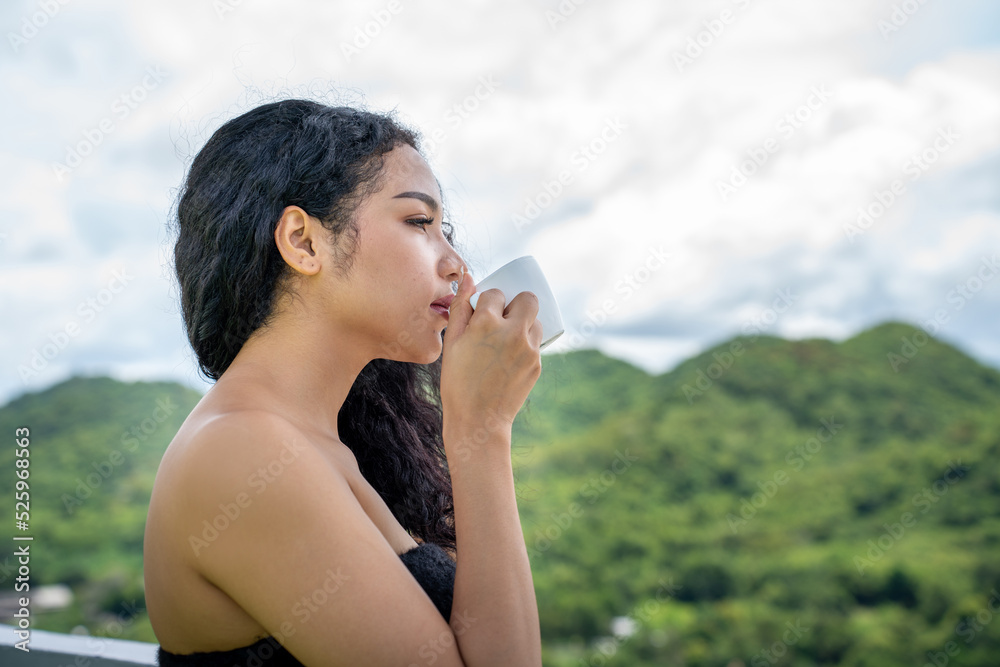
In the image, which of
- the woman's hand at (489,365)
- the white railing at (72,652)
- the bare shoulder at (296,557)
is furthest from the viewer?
the white railing at (72,652)

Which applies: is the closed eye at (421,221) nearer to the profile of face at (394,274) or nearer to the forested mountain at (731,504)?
the profile of face at (394,274)

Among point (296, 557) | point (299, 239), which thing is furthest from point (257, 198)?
point (296, 557)

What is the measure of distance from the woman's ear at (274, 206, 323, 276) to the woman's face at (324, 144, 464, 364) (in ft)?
0.16

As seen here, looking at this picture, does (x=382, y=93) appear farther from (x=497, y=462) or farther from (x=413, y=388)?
(x=497, y=462)

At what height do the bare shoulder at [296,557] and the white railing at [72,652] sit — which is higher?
the bare shoulder at [296,557]

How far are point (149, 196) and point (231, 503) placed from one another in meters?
1.16

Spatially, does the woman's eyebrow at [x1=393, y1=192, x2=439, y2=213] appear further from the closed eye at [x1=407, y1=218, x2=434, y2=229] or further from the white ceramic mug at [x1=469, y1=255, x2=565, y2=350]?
the white ceramic mug at [x1=469, y1=255, x2=565, y2=350]

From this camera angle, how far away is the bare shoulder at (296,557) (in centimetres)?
72

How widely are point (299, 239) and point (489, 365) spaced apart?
1.05 ft

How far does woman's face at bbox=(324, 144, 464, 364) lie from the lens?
98 cm

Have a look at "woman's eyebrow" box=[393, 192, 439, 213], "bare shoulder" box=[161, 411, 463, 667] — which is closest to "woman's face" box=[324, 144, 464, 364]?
"woman's eyebrow" box=[393, 192, 439, 213]

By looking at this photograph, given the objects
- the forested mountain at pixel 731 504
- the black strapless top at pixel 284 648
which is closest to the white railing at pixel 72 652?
the black strapless top at pixel 284 648

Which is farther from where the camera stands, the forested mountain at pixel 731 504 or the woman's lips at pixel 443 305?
the forested mountain at pixel 731 504

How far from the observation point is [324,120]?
42.4 inches
